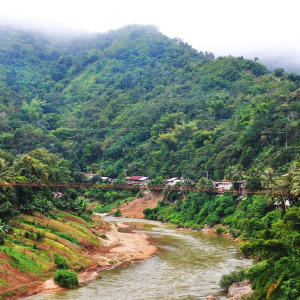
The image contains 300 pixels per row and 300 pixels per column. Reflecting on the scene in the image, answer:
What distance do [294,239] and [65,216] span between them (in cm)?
3004

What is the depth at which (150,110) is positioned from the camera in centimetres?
12494

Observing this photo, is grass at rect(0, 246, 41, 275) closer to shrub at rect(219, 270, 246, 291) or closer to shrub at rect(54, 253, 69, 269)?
shrub at rect(54, 253, 69, 269)

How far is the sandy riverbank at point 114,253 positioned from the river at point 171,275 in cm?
81

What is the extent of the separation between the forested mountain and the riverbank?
2198cm

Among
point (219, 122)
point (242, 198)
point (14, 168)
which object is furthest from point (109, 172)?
point (14, 168)

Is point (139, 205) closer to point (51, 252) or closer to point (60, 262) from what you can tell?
point (51, 252)

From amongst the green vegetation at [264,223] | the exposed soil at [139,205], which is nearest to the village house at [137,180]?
the exposed soil at [139,205]

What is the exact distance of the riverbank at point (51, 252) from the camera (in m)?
26.0

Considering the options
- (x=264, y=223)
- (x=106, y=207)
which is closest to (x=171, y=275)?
(x=264, y=223)

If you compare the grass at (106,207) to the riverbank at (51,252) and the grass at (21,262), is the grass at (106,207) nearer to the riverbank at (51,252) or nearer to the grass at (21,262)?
the riverbank at (51,252)

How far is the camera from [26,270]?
2719 cm

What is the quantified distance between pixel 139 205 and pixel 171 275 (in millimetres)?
52248

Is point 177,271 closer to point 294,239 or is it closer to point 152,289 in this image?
point 152,289

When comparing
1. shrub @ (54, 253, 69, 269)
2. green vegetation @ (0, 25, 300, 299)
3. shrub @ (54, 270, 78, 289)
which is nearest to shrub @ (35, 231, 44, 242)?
green vegetation @ (0, 25, 300, 299)
